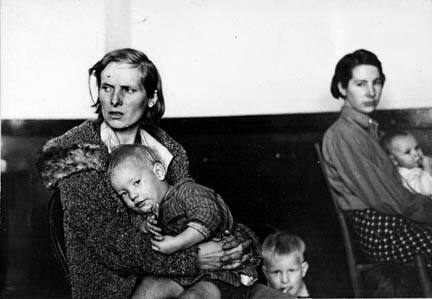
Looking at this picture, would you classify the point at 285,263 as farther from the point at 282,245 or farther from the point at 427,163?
the point at 427,163

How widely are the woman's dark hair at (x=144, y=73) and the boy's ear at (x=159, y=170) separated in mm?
247

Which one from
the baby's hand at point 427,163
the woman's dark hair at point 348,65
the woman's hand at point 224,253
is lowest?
the woman's hand at point 224,253

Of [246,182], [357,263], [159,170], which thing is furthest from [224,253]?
[357,263]

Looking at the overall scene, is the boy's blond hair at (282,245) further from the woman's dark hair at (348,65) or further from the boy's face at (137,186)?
the woman's dark hair at (348,65)

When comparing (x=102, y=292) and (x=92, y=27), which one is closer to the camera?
(x=102, y=292)

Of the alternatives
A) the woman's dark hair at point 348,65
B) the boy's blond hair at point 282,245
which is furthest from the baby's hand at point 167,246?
the woman's dark hair at point 348,65

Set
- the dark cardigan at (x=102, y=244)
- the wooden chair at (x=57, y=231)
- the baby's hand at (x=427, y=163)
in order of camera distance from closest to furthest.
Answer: the dark cardigan at (x=102, y=244), the wooden chair at (x=57, y=231), the baby's hand at (x=427, y=163)

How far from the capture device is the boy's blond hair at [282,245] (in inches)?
112

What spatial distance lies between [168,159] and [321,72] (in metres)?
0.83

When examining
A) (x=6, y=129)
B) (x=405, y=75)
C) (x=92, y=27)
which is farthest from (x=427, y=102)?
(x=6, y=129)

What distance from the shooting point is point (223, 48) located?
304 cm

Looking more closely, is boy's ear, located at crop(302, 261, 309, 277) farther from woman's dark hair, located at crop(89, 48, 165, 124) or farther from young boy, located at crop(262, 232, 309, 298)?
woman's dark hair, located at crop(89, 48, 165, 124)

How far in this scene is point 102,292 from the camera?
2703 millimetres

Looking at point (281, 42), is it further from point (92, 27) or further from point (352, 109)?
point (92, 27)
